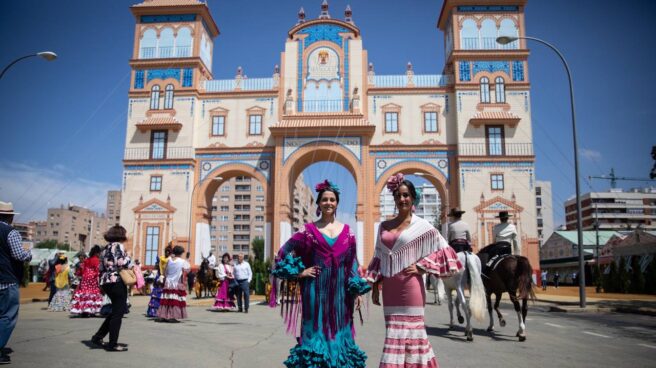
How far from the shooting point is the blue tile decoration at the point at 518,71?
102ft

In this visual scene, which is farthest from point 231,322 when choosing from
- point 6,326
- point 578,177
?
point 578,177

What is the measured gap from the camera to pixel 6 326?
5930 mm

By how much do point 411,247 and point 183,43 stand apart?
3144 centimetres

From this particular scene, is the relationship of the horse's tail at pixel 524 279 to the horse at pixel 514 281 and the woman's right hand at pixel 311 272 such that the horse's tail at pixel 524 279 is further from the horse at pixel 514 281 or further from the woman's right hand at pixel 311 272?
the woman's right hand at pixel 311 272

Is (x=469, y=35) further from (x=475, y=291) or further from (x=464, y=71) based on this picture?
(x=475, y=291)

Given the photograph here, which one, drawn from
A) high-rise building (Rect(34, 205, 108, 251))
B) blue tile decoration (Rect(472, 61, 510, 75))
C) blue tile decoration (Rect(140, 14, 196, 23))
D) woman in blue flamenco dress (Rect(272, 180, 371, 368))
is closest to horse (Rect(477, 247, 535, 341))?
woman in blue flamenco dress (Rect(272, 180, 371, 368))

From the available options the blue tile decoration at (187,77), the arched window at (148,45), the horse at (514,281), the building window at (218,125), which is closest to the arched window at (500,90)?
the building window at (218,125)

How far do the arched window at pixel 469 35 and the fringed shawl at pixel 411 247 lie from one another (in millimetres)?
29040

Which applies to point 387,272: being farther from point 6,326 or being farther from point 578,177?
point 578,177

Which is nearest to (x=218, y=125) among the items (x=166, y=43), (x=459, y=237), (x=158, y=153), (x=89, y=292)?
(x=158, y=153)

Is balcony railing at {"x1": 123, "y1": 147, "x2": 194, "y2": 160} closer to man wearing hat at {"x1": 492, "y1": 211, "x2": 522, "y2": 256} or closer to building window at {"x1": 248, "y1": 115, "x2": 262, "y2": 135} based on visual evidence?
building window at {"x1": 248, "y1": 115, "x2": 262, "y2": 135}

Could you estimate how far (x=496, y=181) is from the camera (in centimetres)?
3031

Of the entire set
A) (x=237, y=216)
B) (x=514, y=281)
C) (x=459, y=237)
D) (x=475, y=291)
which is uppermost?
(x=237, y=216)

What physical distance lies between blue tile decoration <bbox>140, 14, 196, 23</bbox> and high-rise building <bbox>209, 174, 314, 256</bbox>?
70.3 m
